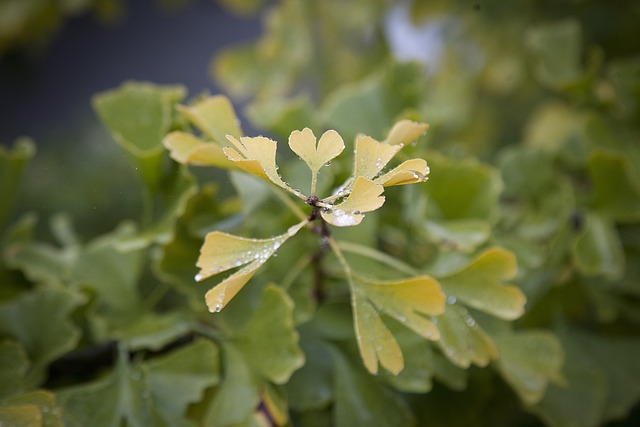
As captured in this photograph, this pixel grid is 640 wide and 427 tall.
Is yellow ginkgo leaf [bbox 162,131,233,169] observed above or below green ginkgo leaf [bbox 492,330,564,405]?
above

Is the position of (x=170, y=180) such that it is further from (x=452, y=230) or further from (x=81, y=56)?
(x=81, y=56)

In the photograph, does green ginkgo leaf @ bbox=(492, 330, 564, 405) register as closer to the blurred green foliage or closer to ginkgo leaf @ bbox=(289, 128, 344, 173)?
the blurred green foliage

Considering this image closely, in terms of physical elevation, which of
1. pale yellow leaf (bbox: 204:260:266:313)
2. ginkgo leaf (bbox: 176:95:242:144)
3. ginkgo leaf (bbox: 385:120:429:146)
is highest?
ginkgo leaf (bbox: 385:120:429:146)

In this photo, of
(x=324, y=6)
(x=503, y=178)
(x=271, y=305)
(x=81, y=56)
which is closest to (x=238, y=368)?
(x=271, y=305)

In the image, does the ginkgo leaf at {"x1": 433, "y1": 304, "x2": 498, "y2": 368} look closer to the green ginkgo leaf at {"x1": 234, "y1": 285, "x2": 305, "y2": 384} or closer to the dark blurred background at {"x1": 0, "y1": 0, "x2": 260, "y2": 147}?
the green ginkgo leaf at {"x1": 234, "y1": 285, "x2": 305, "y2": 384}

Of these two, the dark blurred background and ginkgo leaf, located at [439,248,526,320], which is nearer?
ginkgo leaf, located at [439,248,526,320]

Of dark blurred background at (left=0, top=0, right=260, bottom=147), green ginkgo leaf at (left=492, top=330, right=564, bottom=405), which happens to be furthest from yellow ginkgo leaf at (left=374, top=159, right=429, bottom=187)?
dark blurred background at (left=0, top=0, right=260, bottom=147)

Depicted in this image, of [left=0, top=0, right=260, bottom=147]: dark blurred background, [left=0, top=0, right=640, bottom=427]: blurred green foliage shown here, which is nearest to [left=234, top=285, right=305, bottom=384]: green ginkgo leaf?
[left=0, top=0, right=640, bottom=427]: blurred green foliage
